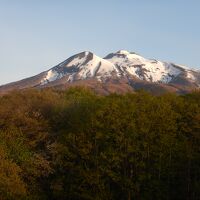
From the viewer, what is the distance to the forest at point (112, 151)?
150ft

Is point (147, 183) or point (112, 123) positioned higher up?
point (112, 123)

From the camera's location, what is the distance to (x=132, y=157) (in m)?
46.9

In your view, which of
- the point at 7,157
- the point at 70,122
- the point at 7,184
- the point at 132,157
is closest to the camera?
the point at 7,184

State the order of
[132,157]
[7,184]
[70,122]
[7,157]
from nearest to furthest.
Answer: [7,184]
[7,157]
[132,157]
[70,122]

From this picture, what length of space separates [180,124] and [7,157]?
62.8ft

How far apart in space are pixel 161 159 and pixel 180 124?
15.9 ft

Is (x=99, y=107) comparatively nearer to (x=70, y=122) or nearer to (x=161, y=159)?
(x=70, y=122)

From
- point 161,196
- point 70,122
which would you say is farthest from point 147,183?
point 70,122

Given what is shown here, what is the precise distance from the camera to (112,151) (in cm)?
4650

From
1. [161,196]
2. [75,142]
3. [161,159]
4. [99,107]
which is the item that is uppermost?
[99,107]

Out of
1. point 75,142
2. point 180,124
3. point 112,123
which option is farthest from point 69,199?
point 180,124

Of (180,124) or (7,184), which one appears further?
(180,124)

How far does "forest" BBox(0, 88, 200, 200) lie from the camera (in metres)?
45.7

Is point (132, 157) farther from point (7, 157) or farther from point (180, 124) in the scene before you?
point (7, 157)
